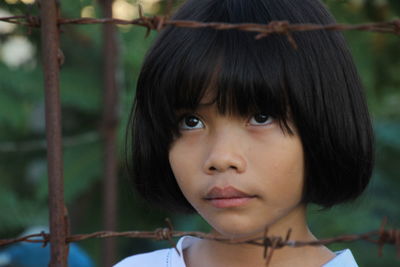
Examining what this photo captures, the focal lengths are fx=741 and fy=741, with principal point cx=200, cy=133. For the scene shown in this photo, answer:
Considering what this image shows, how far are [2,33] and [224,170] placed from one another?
2.62 meters

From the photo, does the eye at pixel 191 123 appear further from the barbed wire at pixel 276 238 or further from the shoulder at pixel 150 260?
the shoulder at pixel 150 260

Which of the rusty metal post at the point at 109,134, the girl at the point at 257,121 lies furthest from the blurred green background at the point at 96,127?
the girl at the point at 257,121

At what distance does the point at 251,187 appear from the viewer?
1380 mm

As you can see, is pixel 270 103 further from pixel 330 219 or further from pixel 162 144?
pixel 330 219

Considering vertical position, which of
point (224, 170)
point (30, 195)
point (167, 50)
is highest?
point (30, 195)

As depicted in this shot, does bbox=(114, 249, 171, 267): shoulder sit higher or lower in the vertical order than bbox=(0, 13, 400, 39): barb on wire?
lower

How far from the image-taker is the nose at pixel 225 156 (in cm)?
134

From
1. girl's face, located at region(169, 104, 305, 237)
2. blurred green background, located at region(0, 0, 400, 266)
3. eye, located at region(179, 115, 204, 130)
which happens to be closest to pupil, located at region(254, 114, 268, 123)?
girl's face, located at region(169, 104, 305, 237)

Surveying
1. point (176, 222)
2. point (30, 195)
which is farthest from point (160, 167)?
point (30, 195)

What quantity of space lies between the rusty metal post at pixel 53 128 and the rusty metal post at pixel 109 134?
1602 mm

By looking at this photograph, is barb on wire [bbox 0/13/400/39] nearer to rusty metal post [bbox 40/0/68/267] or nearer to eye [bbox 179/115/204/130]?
rusty metal post [bbox 40/0/68/267]

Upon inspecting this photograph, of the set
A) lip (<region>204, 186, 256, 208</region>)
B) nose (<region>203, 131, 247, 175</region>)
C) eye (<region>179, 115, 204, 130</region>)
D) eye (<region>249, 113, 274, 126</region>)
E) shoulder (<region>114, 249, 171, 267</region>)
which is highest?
eye (<region>179, 115, 204, 130</region>)

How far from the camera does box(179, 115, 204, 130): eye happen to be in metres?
1.45

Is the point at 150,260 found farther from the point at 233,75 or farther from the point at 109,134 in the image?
the point at 109,134
